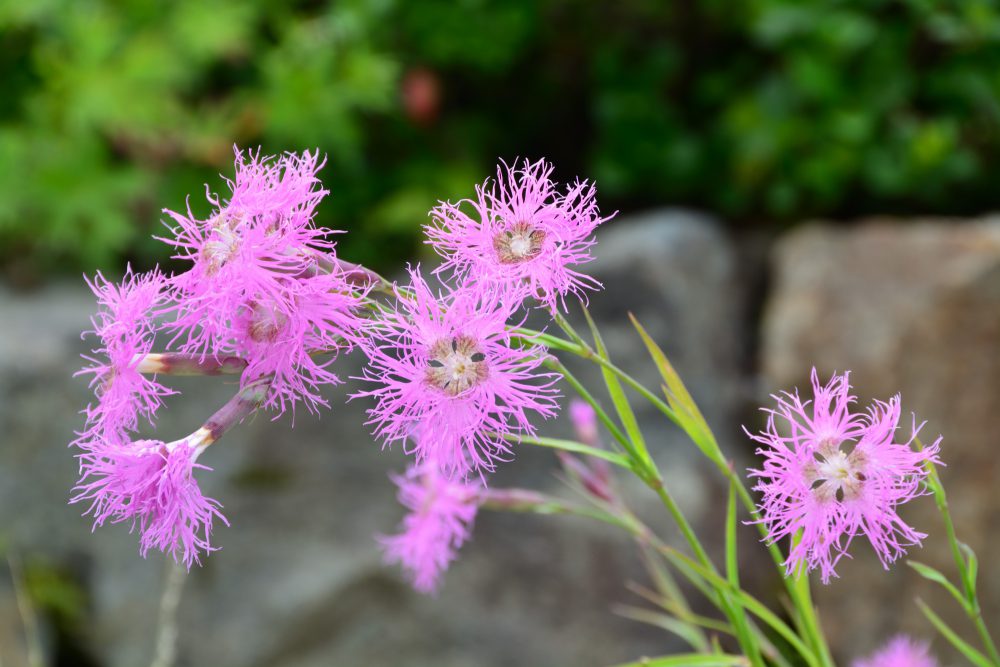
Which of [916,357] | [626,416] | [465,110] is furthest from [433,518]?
[465,110]

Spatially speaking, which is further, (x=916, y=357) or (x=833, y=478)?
(x=916, y=357)

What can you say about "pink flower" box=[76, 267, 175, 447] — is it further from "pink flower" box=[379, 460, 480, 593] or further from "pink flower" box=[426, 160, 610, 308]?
"pink flower" box=[379, 460, 480, 593]

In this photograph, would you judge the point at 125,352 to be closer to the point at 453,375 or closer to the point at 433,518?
the point at 453,375

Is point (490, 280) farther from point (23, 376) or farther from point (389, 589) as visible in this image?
point (23, 376)

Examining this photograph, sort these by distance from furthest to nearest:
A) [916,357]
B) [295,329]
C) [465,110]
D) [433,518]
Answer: [465,110] → [916,357] → [433,518] → [295,329]

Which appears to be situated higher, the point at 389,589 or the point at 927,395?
the point at 927,395

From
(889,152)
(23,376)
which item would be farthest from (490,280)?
(889,152)
